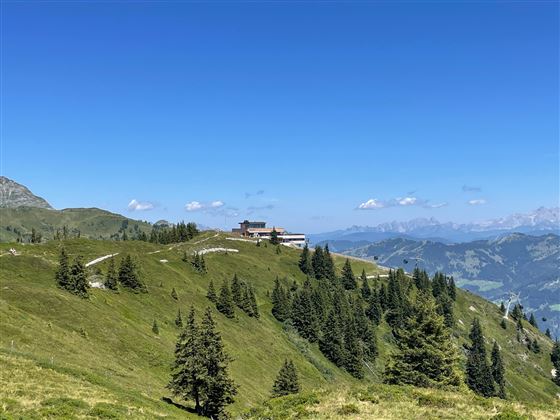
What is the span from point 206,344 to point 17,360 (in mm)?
15569

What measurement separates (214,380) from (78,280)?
138ft

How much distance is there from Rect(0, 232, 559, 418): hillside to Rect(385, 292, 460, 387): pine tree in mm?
7042

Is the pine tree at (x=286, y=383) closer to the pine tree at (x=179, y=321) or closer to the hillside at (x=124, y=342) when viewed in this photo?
the hillside at (x=124, y=342)

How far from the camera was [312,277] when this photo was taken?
17200cm

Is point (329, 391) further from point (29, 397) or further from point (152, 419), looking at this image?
point (29, 397)

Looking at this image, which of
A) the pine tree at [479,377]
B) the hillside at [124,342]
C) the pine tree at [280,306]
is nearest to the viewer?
the hillside at [124,342]

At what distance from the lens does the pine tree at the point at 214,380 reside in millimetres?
40844

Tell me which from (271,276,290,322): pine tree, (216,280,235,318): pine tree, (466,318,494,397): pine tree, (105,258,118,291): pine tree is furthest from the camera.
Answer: (271,276,290,322): pine tree

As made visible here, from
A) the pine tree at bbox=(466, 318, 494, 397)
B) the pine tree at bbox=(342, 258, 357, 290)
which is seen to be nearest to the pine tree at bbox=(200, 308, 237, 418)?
the pine tree at bbox=(466, 318, 494, 397)

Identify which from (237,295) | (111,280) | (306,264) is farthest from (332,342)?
(111,280)

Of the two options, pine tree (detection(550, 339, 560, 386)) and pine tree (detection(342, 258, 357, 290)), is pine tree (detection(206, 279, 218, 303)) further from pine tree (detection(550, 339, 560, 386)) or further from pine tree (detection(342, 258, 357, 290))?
pine tree (detection(550, 339, 560, 386))

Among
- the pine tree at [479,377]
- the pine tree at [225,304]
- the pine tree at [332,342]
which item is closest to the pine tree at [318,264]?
the pine tree at [332,342]

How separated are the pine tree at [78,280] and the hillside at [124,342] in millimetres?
2036

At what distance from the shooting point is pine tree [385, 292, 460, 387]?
4466 centimetres
